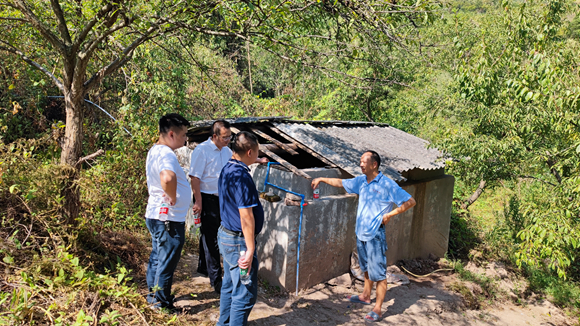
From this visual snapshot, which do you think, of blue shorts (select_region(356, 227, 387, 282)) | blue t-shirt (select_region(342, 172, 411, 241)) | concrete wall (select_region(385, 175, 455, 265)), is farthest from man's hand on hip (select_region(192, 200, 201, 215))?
concrete wall (select_region(385, 175, 455, 265))

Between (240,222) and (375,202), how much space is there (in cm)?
192

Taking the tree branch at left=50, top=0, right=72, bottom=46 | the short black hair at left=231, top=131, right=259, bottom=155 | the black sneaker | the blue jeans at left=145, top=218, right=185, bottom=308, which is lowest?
the black sneaker

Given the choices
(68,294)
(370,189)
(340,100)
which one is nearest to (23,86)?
(68,294)

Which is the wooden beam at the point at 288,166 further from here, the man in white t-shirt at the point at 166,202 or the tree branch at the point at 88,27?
the tree branch at the point at 88,27

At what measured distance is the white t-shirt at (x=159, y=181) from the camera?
3.50 m

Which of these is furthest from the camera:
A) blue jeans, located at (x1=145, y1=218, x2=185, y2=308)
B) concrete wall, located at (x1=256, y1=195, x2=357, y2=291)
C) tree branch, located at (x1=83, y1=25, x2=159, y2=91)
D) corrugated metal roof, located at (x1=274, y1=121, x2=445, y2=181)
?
corrugated metal roof, located at (x1=274, y1=121, x2=445, y2=181)

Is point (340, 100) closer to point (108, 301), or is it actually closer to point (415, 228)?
point (415, 228)

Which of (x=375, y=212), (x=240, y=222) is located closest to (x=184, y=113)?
(x=375, y=212)

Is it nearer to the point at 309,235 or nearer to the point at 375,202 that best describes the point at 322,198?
the point at 309,235

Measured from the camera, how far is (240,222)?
127 inches

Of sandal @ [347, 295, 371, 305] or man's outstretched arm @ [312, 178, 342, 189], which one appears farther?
sandal @ [347, 295, 371, 305]

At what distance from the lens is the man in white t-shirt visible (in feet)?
11.6

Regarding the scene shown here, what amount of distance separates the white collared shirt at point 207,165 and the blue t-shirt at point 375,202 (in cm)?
174

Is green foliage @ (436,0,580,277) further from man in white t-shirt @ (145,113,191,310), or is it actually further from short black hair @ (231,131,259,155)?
man in white t-shirt @ (145,113,191,310)
